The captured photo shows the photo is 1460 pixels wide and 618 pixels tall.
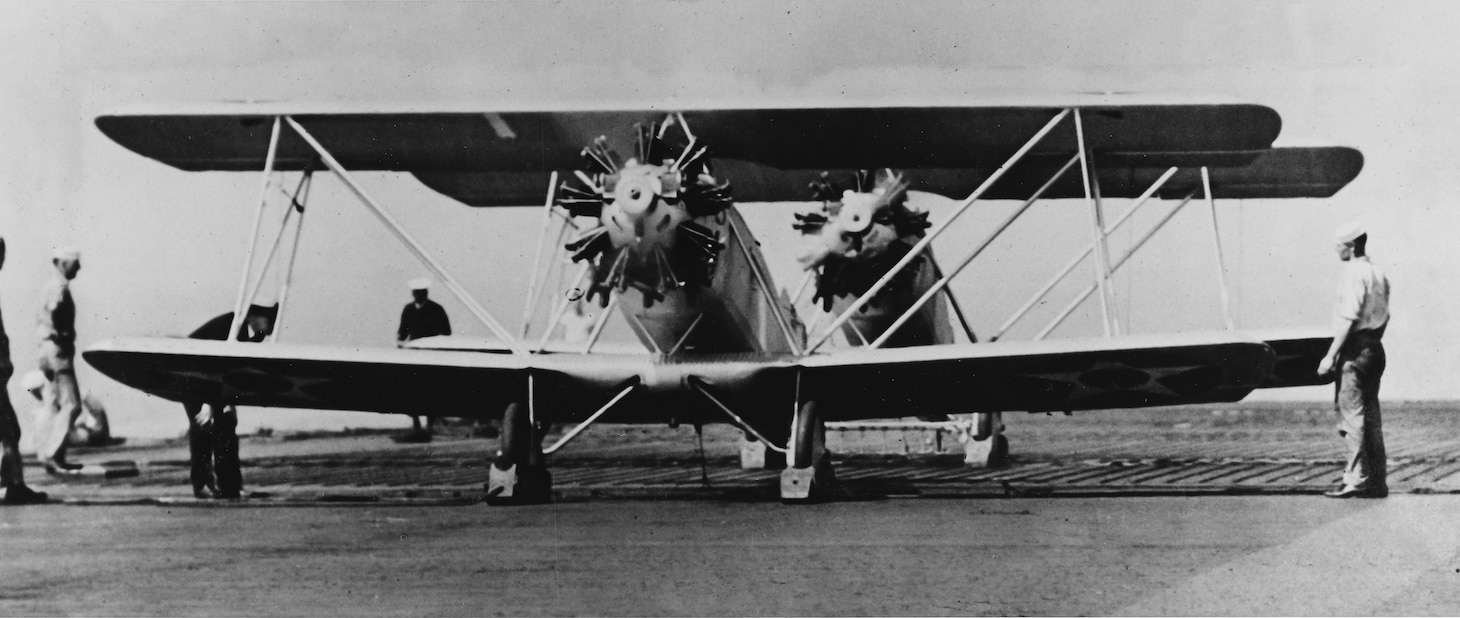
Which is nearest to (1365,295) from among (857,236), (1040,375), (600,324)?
(1040,375)

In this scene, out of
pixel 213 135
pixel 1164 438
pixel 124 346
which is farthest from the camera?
pixel 1164 438

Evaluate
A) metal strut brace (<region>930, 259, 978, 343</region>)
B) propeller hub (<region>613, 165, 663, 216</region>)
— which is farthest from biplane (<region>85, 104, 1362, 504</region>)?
metal strut brace (<region>930, 259, 978, 343</region>)

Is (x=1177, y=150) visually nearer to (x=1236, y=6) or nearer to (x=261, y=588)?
(x=1236, y=6)

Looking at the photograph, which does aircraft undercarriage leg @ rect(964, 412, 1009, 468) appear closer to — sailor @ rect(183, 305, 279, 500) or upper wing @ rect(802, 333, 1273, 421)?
upper wing @ rect(802, 333, 1273, 421)

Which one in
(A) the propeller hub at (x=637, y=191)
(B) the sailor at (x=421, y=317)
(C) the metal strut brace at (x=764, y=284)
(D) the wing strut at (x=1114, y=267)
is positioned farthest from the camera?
(B) the sailor at (x=421, y=317)

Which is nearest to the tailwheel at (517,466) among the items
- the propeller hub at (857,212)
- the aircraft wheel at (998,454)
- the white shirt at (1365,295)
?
the propeller hub at (857,212)

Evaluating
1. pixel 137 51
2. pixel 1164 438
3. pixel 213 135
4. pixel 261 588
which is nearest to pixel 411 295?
pixel 213 135

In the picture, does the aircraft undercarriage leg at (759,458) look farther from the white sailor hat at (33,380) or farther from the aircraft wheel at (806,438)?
the white sailor hat at (33,380)
